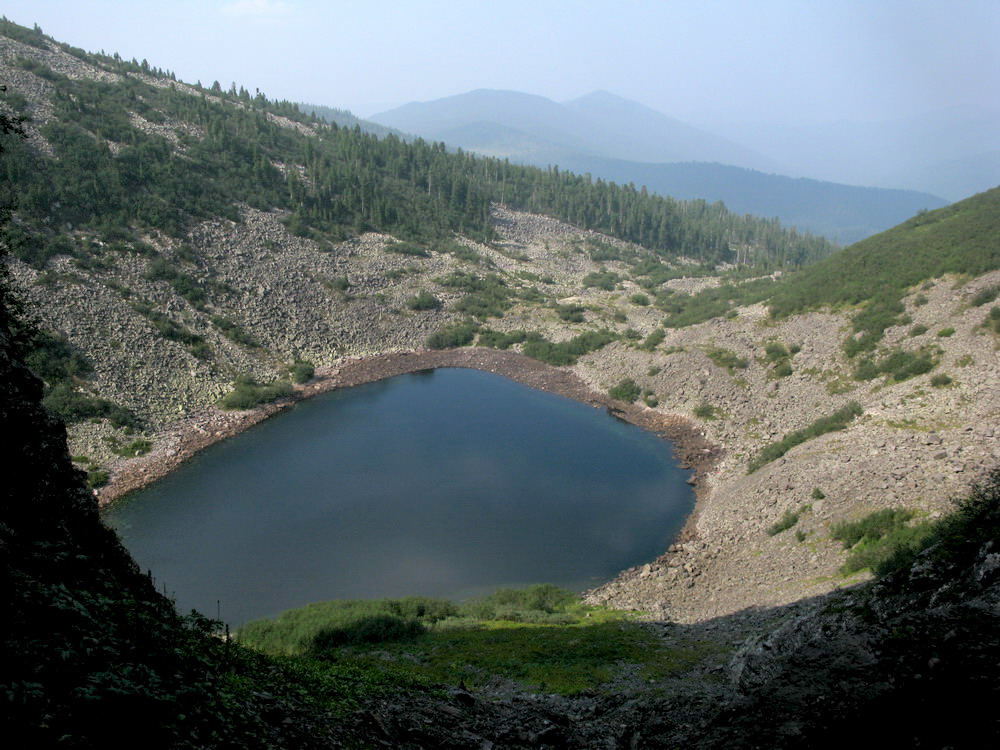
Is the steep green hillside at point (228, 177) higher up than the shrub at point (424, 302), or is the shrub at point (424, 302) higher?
the steep green hillside at point (228, 177)

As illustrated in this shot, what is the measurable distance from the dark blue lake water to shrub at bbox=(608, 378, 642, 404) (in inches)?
112

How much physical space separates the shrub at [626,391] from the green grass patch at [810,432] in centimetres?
1311

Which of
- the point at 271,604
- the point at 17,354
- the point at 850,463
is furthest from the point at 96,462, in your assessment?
the point at 850,463

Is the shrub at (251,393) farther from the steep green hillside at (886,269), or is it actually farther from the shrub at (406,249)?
the steep green hillside at (886,269)

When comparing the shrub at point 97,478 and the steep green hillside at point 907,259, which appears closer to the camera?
the shrub at point 97,478

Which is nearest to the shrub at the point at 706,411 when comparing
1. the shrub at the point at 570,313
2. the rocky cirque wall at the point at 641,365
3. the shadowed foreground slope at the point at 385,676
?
the rocky cirque wall at the point at 641,365

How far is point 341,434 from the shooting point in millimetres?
39125

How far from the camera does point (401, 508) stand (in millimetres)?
30188

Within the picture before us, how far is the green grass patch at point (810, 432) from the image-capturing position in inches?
1160

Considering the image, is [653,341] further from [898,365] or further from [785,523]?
[785,523]

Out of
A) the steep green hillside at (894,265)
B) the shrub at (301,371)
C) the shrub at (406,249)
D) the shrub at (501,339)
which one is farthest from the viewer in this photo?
the shrub at (406,249)

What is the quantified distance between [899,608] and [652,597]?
12428 millimetres

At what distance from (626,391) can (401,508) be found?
21.2 meters

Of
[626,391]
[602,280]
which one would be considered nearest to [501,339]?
[626,391]
